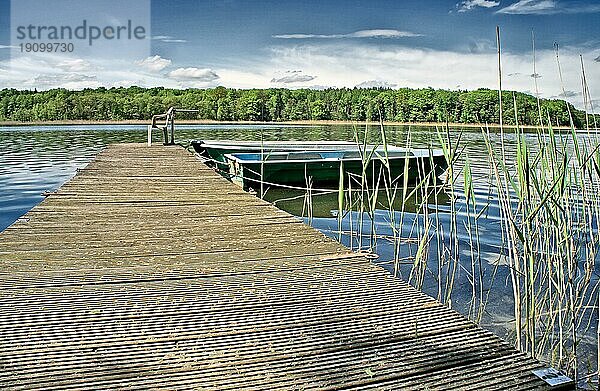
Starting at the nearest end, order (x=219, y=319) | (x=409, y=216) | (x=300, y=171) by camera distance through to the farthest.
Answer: (x=219, y=319) → (x=409, y=216) → (x=300, y=171)

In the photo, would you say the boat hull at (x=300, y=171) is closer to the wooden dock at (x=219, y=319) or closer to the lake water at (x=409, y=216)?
the lake water at (x=409, y=216)

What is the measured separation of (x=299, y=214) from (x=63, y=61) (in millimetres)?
61386

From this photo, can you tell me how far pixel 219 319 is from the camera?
2.25 meters

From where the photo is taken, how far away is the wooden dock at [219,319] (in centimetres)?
180

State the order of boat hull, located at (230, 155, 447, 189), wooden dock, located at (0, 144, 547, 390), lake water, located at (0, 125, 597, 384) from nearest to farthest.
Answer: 1. wooden dock, located at (0, 144, 547, 390)
2. lake water, located at (0, 125, 597, 384)
3. boat hull, located at (230, 155, 447, 189)

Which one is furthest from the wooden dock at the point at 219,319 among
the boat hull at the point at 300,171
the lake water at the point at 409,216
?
the boat hull at the point at 300,171

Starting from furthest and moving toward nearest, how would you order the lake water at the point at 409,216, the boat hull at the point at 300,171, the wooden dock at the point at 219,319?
the boat hull at the point at 300,171, the lake water at the point at 409,216, the wooden dock at the point at 219,319

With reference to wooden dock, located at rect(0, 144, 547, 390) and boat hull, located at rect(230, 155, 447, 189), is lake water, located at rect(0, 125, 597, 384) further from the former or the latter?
wooden dock, located at rect(0, 144, 547, 390)

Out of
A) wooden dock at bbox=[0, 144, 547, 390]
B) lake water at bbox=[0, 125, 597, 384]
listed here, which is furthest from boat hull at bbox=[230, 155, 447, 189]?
wooden dock at bbox=[0, 144, 547, 390]

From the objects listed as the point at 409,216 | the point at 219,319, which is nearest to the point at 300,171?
the point at 409,216

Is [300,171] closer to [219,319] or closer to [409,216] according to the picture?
[409,216]

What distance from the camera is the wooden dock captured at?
5.90 feet

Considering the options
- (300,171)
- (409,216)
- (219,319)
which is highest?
(300,171)

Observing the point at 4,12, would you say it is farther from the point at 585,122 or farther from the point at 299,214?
the point at 585,122
